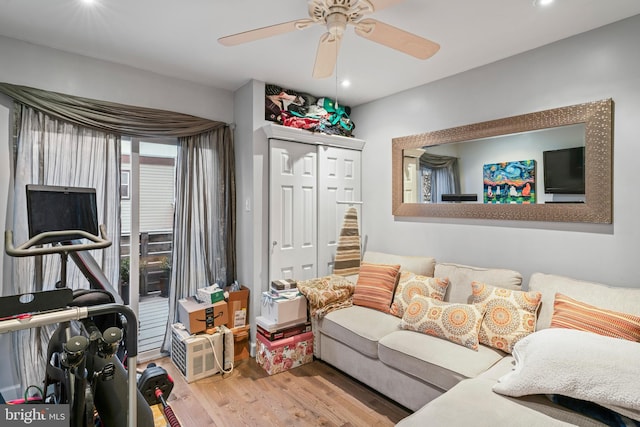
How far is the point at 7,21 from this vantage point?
83.6 inches

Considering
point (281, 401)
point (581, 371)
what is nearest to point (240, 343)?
point (281, 401)

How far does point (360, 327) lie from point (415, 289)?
22.3 inches

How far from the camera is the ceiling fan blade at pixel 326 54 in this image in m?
1.79

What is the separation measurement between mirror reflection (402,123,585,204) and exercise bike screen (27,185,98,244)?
2722 mm

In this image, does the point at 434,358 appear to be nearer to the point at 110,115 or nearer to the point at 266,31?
the point at 266,31

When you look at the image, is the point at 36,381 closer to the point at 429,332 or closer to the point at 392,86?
the point at 429,332

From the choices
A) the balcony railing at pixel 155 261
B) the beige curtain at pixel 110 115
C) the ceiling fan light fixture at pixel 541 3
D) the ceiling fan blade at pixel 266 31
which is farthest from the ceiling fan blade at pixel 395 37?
the balcony railing at pixel 155 261

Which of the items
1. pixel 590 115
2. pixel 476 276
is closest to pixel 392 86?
pixel 590 115

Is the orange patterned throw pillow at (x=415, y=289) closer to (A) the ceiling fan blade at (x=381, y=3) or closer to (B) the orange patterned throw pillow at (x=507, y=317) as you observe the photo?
(B) the orange patterned throw pillow at (x=507, y=317)

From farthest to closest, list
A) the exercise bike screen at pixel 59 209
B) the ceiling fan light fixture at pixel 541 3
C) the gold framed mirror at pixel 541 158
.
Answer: the gold framed mirror at pixel 541 158 → the ceiling fan light fixture at pixel 541 3 → the exercise bike screen at pixel 59 209

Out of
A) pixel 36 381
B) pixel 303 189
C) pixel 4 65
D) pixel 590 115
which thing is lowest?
pixel 36 381

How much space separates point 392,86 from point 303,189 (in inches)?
54.1

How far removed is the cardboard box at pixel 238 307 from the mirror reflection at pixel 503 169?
74.7 inches

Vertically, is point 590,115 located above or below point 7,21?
below
